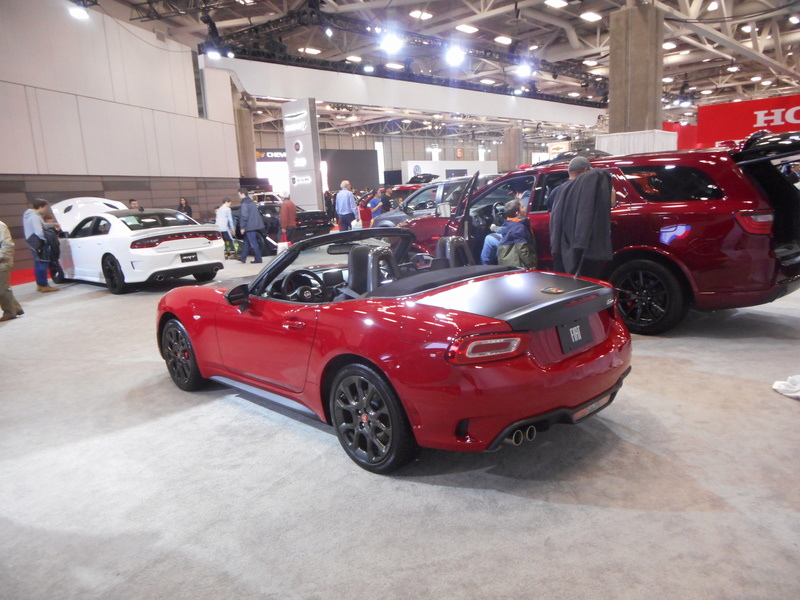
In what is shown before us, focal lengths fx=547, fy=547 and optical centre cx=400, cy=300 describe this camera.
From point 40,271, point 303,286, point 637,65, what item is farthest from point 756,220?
point 40,271

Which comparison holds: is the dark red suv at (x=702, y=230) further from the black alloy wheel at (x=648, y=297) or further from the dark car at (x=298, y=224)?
the dark car at (x=298, y=224)

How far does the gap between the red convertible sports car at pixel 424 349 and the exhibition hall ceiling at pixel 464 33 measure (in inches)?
542

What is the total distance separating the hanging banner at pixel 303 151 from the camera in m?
17.4

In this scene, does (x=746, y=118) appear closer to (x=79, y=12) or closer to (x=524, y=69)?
(x=524, y=69)

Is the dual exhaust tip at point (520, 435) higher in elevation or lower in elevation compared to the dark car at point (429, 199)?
lower

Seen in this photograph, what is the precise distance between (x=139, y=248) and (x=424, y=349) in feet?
25.4

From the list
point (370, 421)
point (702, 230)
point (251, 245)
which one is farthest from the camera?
point (251, 245)

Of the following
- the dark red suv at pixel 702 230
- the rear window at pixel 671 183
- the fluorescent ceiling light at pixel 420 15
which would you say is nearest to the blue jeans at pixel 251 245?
the dark red suv at pixel 702 230

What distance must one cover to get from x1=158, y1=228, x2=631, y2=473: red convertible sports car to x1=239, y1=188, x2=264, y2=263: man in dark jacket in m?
8.73

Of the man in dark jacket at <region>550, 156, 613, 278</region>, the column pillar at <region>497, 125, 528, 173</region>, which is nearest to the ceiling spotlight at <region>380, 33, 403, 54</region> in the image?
the man in dark jacket at <region>550, 156, 613, 278</region>

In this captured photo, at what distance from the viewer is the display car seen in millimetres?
8922

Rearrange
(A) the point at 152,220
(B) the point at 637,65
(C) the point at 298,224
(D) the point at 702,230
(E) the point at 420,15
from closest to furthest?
(D) the point at 702,230
(A) the point at 152,220
(B) the point at 637,65
(C) the point at 298,224
(E) the point at 420,15

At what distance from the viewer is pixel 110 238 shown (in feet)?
30.4

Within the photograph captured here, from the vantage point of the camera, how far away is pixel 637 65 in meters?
13.4
